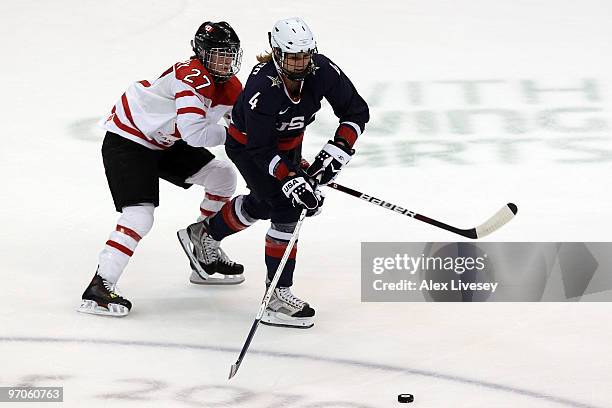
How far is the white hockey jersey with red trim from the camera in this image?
4.93m

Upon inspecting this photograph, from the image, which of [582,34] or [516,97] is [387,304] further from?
[582,34]

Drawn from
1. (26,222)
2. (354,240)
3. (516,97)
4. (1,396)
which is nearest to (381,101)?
(516,97)

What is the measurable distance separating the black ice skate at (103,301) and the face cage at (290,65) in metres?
1.09

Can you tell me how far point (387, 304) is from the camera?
513 centimetres

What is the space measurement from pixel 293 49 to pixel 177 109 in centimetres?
60

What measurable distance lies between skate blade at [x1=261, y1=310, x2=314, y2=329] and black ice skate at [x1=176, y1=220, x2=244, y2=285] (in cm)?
52

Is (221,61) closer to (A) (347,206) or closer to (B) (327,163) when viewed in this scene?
(B) (327,163)

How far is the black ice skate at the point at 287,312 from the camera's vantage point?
16.1ft

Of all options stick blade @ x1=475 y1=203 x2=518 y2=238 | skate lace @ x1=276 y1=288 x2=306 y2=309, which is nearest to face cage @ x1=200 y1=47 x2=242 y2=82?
skate lace @ x1=276 y1=288 x2=306 y2=309

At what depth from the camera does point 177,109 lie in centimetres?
495


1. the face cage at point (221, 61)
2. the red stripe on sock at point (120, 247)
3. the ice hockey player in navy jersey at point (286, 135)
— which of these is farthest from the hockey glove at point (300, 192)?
the red stripe on sock at point (120, 247)

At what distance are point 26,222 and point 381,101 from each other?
2383 mm

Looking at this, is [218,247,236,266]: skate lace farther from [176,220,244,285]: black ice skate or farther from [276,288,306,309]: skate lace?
[276,288,306,309]: skate lace

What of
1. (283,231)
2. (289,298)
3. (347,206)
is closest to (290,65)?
(283,231)
